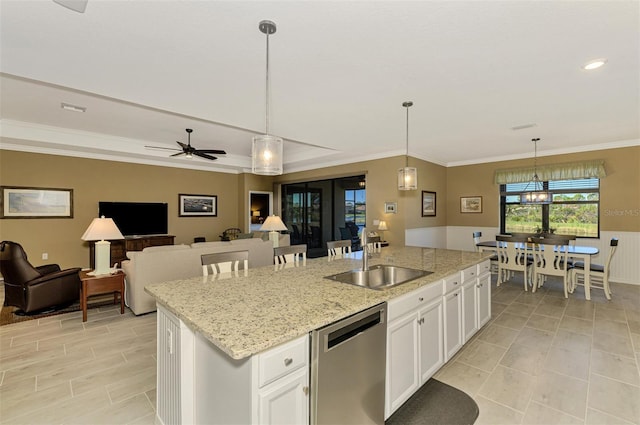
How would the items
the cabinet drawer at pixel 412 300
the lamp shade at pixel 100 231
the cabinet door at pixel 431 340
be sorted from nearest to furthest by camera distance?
the cabinet drawer at pixel 412 300 → the cabinet door at pixel 431 340 → the lamp shade at pixel 100 231

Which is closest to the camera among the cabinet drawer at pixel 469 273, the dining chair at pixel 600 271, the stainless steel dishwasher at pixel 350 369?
the stainless steel dishwasher at pixel 350 369

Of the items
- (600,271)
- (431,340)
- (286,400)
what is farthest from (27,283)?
(600,271)

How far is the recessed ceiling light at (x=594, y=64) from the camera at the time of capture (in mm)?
2536

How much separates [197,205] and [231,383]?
23.8 ft

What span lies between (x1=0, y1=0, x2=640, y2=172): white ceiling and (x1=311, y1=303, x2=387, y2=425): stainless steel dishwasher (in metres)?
1.97

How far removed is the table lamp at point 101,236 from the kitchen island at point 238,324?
7.84 ft

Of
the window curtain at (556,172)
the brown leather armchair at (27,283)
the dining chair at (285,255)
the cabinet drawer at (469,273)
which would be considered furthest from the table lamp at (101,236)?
the window curtain at (556,172)

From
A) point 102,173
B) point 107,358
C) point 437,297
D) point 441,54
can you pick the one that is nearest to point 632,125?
point 441,54

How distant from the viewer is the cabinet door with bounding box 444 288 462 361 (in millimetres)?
2461

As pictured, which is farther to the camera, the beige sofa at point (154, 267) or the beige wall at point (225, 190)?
the beige wall at point (225, 190)

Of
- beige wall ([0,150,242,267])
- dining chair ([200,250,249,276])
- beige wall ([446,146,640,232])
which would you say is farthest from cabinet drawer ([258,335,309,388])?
beige wall ([446,146,640,232])

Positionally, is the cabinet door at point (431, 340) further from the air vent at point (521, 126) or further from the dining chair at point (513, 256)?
the air vent at point (521, 126)

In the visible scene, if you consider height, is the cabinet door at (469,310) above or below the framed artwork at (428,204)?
below

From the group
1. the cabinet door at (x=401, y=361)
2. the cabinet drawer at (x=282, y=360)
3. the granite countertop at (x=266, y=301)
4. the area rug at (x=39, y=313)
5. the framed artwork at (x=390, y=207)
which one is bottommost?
the area rug at (x=39, y=313)
